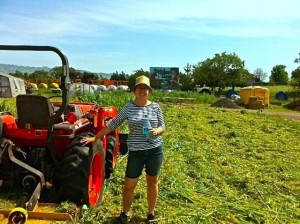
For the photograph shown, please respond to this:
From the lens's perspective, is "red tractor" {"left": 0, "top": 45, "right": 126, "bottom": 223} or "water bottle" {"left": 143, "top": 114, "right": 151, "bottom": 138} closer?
"water bottle" {"left": 143, "top": 114, "right": 151, "bottom": 138}

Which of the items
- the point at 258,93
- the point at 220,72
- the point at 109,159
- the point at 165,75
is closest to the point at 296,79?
the point at 258,93

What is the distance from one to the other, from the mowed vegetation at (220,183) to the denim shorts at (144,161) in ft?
1.94

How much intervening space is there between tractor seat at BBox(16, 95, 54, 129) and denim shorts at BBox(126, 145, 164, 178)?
105 cm

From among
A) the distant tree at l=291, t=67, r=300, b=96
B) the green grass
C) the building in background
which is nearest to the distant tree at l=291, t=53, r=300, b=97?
the distant tree at l=291, t=67, r=300, b=96

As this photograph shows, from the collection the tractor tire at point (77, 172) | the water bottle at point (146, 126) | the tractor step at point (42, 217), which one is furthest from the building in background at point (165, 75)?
the tractor step at point (42, 217)

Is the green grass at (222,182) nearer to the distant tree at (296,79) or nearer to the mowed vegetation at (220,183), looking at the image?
the mowed vegetation at (220,183)

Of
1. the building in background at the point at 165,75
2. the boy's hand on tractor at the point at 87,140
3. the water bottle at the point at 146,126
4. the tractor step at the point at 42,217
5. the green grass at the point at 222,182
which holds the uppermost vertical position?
the building in background at the point at 165,75

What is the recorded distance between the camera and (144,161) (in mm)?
4535

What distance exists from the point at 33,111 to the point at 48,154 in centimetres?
54

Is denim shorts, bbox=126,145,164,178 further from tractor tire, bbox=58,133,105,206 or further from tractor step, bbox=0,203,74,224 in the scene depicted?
tractor step, bbox=0,203,74,224

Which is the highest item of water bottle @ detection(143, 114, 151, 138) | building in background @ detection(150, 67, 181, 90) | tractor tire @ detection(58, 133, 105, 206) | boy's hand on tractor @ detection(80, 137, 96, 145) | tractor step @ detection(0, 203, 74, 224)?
A: building in background @ detection(150, 67, 181, 90)

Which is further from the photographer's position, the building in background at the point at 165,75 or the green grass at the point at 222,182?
the building in background at the point at 165,75

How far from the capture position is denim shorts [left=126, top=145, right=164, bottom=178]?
14.7 ft

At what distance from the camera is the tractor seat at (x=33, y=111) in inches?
183
